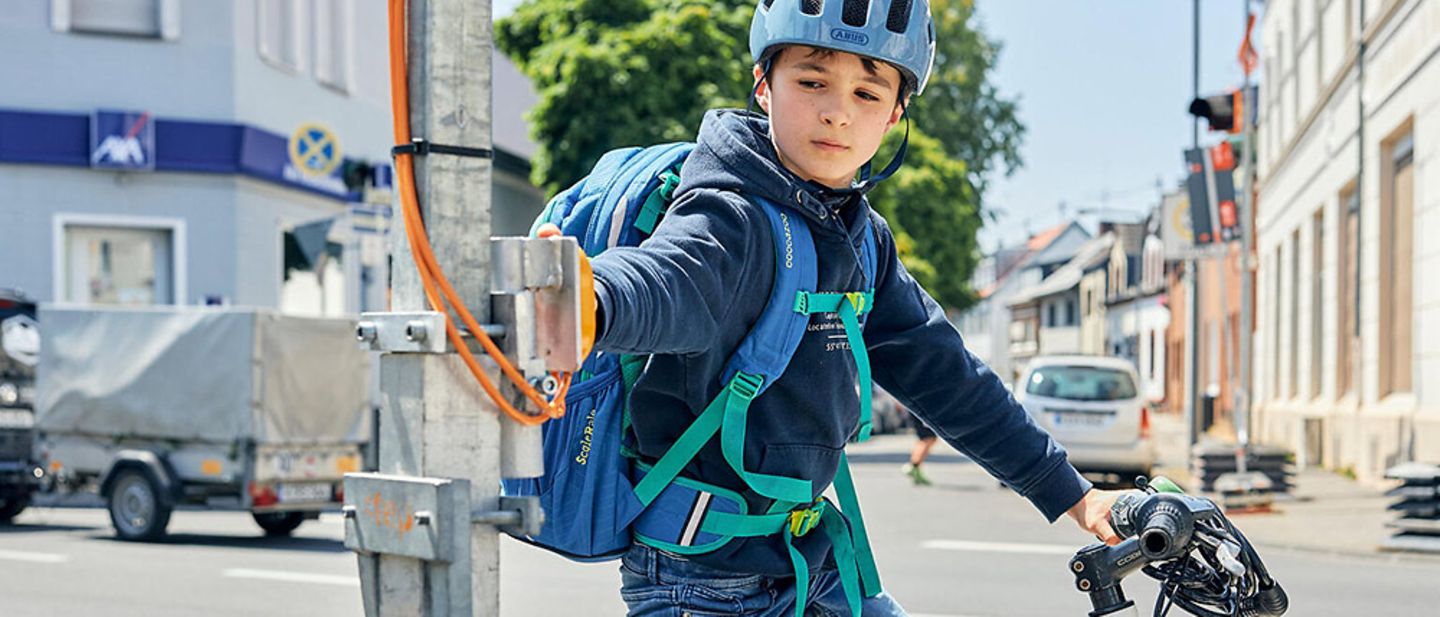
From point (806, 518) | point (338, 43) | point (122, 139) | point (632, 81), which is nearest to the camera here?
point (806, 518)

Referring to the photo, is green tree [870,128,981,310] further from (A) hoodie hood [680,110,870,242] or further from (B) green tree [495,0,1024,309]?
(A) hoodie hood [680,110,870,242]

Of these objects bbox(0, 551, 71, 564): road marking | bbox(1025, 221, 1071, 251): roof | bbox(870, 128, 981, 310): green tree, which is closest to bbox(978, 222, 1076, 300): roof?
bbox(1025, 221, 1071, 251): roof

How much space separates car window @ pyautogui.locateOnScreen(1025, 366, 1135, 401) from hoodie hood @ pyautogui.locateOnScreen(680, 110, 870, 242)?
1617cm

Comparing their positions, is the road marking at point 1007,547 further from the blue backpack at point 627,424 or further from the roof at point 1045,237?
the roof at point 1045,237

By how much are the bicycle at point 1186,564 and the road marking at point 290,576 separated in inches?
306

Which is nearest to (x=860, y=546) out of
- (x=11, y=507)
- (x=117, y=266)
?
(x=11, y=507)

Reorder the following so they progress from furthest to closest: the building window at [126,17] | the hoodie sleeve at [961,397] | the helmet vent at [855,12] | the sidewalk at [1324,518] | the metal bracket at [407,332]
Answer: the building window at [126,17], the sidewalk at [1324,518], the hoodie sleeve at [961,397], the helmet vent at [855,12], the metal bracket at [407,332]

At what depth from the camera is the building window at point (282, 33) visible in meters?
21.4

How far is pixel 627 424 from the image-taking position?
2.29 meters

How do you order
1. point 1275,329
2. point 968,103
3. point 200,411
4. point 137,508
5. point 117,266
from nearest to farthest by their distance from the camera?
1. point 137,508
2. point 200,411
3. point 117,266
4. point 1275,329
5. point 968,103

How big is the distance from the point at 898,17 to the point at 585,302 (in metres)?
0.90

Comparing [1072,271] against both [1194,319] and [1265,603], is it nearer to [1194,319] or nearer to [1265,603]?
[1194,319]

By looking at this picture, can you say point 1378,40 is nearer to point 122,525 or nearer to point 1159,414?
point 122,525

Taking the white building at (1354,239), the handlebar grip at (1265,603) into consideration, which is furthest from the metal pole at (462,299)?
the white building at (1354,239)
